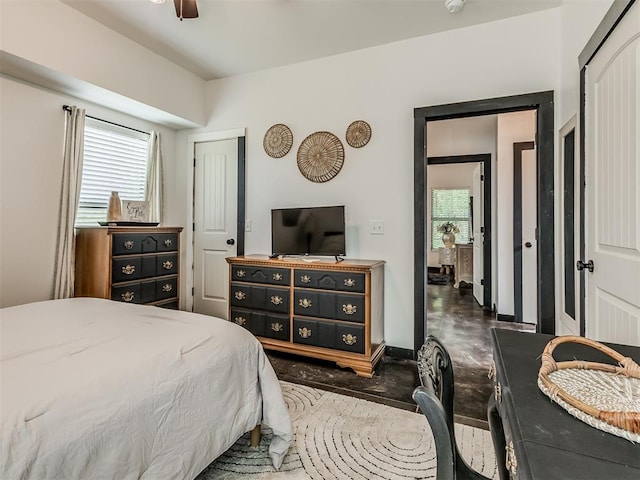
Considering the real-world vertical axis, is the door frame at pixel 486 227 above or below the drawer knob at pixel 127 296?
above

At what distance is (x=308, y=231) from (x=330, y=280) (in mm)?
593

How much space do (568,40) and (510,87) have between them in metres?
0.45

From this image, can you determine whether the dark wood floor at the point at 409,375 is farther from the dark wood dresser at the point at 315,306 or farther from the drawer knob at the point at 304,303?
the drawer knob at the point at 304,303

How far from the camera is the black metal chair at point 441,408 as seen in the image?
0.68m

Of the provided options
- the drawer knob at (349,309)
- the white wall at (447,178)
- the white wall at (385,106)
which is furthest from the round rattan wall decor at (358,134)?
the white wall at (447,178)

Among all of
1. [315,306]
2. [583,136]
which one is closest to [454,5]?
[583,136]

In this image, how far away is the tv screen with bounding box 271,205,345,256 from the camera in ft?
10.2

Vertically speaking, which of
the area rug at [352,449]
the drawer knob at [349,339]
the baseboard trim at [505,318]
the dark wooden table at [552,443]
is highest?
the dark wooden table at [552,443]

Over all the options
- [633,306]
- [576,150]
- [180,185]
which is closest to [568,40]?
[576,150]

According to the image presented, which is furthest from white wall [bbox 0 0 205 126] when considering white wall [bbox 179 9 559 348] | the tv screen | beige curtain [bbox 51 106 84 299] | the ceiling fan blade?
the tv screen

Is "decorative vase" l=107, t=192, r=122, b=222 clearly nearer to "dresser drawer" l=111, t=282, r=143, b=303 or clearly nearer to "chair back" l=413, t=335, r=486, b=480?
"dresser drawer" l=111, t=282, r=143, b=303

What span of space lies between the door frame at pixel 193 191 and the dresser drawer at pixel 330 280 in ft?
3.82

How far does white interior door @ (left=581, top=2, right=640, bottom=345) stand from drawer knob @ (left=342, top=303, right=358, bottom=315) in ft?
4.96

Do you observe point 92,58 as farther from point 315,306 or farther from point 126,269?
point 315,306
